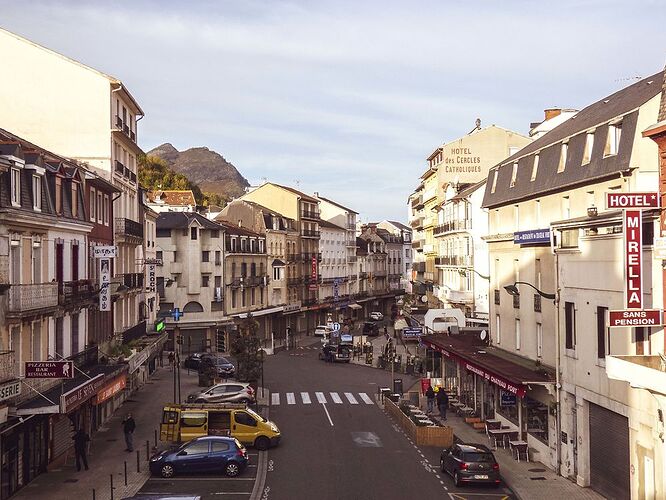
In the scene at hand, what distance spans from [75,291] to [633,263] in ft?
66.1

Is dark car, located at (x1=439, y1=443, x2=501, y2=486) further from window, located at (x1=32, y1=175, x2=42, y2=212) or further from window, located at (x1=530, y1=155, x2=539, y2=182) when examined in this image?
window, located at (x1=32, y1=175, x2=42, y2=212)

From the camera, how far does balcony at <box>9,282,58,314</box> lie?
24.4m

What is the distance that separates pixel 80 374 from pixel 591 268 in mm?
19005

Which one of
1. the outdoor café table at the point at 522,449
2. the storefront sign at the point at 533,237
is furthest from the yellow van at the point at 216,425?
the storefront sign at the point at 533,237

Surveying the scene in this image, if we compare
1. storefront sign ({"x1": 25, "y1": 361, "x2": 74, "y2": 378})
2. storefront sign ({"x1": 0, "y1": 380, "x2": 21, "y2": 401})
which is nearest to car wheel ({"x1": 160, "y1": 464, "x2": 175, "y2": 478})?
storefront sign ({"x1": 25, "y1": 361, "x2": 74, "y2": 378})

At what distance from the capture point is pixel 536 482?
27641 mm

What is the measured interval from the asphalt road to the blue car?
1.08 ft

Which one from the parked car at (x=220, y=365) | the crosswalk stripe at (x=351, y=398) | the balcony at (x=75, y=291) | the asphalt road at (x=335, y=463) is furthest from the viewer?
the parked car at (x=220, y=365)

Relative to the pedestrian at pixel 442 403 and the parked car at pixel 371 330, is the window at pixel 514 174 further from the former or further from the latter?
the parked car at pixel 371 330

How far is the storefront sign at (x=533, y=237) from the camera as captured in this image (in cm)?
3107

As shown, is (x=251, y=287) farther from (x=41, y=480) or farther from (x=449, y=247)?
(x=41, y=480)

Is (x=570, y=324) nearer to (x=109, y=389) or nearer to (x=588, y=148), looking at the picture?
(x=588, y=148)

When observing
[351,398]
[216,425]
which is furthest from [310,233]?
[216,425]

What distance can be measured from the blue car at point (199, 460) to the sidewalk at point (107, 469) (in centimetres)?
74
